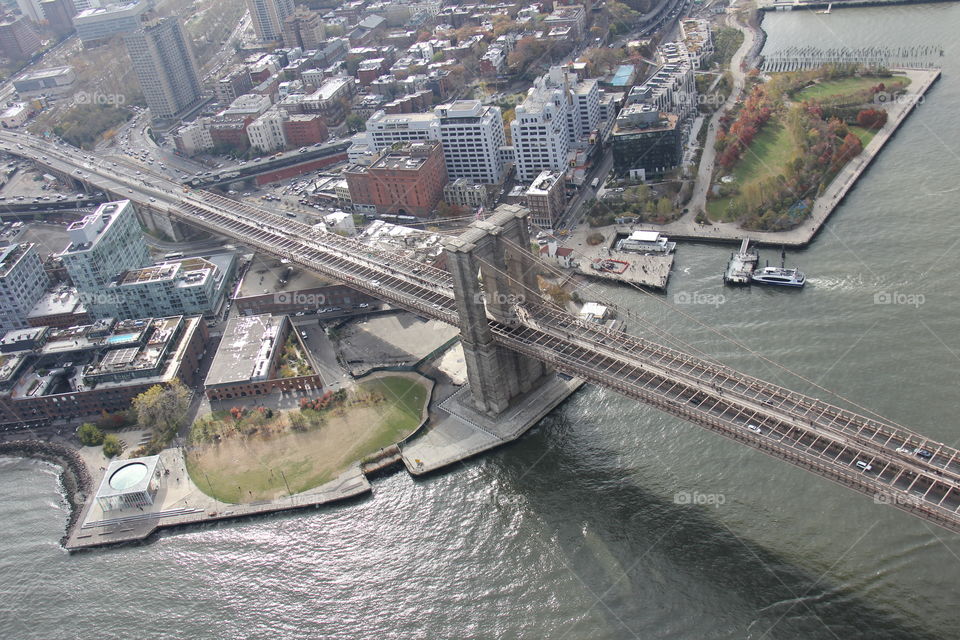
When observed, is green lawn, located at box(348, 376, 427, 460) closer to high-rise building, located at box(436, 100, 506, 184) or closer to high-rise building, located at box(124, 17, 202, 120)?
high-rise building, located at box(436, 100, 506, 184)

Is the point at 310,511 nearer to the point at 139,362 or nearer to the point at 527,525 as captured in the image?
the point at 527,525

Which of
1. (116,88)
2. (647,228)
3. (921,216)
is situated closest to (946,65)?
(921,216)

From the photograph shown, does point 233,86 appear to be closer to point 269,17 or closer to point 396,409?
point 269,17

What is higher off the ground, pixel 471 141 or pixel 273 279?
pixel 471 141

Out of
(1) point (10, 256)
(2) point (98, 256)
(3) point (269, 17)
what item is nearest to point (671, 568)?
(2) point (98, 256)

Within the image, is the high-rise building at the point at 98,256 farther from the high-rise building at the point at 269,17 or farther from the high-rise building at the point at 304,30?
the high-rise building at the point at 269,17

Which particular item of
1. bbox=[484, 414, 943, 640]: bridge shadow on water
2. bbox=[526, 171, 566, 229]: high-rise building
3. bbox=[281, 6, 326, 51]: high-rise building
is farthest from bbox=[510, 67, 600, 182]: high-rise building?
bbox=[281, 6, 326, 51]: high-rise building
